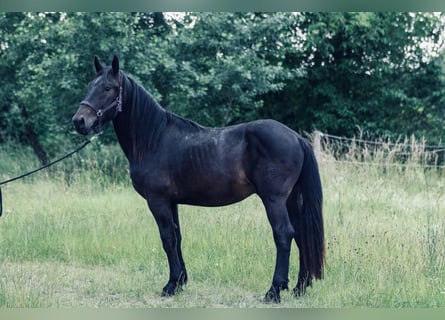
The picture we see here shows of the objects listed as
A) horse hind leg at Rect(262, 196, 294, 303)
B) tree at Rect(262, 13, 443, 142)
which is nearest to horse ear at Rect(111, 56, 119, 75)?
horse hind leg at Rect(262, 196, 294, 303)

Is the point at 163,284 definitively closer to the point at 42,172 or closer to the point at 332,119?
the point at 42,172

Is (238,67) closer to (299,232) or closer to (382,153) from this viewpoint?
(382,153)

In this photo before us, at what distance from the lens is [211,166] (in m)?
4.45

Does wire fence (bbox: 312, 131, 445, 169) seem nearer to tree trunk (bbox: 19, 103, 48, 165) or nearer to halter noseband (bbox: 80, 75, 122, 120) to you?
halter noseband (bbox: 80, 75, 122, 120)

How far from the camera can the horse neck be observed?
4.54m

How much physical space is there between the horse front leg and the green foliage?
467 centimetres

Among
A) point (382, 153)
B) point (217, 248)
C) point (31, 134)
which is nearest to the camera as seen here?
point (217, 248)

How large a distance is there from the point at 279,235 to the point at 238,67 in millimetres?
5410

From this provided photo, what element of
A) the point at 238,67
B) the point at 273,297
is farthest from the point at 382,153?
the point at 273,297

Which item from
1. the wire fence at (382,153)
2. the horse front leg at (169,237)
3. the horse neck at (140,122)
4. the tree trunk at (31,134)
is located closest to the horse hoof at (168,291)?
the horse front leg at (169,237)

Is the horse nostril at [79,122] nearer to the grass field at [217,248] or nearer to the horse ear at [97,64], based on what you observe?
the horse ear at [97,64]

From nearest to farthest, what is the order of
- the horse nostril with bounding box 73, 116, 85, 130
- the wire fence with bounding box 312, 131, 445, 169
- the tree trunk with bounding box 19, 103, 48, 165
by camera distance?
the horse nostril with bounding box 73, 116, 85, 130
the wire fence with bounding box 312, 131, 445, 169
the tree trunk with bounding box 19, 103, 48, 165

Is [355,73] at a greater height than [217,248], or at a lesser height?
greater

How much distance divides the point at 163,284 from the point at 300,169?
1.77 metres
